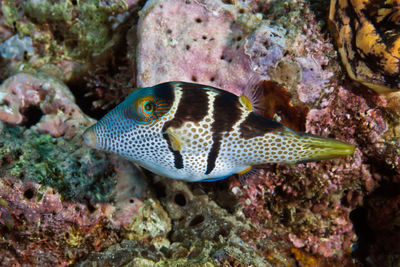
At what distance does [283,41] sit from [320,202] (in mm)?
1744

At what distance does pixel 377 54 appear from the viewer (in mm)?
2258

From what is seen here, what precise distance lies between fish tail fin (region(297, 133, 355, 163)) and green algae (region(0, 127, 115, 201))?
194 cm

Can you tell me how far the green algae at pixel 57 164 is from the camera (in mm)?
2412

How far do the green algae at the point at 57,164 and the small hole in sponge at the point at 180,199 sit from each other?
0.75 metres

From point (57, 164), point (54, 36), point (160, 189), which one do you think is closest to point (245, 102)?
point (160, 189)

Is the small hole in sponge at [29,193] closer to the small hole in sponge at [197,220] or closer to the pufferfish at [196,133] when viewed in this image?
the pufferfish at [196,133]

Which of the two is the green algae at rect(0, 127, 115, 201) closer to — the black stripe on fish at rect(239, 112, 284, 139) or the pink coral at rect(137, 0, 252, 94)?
the pink coral at rect(137, 0, 252, 94)

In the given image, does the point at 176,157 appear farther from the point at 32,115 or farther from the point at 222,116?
the point at 32,115

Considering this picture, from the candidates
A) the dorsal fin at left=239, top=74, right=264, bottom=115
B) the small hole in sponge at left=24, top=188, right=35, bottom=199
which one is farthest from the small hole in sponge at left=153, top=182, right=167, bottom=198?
the dorsal fin at left=239, top=74, right=264, bottom=115

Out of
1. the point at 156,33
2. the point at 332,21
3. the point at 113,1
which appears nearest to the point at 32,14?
the point at 113,1

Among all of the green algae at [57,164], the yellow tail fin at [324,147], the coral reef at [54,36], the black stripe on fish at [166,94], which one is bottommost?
the green algae at [57,164]

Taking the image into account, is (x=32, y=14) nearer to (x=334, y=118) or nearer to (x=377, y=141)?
(x=334, y=118)

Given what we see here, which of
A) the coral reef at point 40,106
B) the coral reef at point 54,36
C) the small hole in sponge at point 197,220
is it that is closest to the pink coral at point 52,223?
the small hole in sponge at point 197,220

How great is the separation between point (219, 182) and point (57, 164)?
168 cm
